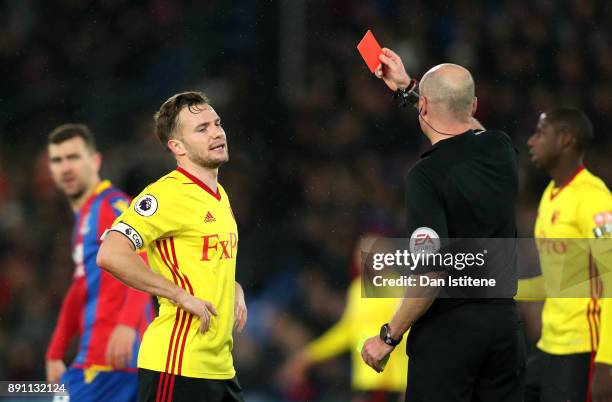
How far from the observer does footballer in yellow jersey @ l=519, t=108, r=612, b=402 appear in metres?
5.55

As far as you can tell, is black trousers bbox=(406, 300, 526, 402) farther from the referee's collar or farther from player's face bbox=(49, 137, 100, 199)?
player's face bbox=(49, 137, 100, 199)

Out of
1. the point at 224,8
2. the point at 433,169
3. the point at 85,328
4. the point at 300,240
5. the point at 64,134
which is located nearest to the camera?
the point at 433,169

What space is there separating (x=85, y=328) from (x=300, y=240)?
4.34 metres

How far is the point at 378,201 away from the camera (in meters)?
10.4

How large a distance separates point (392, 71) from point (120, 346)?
2041 mm

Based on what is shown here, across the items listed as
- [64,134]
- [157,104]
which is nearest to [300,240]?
[157,104]

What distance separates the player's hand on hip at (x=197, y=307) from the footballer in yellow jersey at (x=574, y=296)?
225cm

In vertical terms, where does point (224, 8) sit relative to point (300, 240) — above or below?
above

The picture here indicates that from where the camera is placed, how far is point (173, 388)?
14.4ft

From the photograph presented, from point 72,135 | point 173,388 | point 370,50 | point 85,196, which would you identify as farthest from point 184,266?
point 72,135

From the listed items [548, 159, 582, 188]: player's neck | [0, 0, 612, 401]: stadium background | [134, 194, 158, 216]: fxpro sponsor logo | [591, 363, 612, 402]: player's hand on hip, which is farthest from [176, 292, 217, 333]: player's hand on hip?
[0, 0, 612, 401]: stadium background

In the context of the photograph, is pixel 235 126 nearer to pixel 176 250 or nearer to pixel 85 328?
pixel 85 328

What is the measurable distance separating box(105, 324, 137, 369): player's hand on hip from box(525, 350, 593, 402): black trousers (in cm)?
224

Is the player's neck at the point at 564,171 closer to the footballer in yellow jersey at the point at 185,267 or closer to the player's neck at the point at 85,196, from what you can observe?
Result: the footballer in yellow jersey at the point at 185,267
